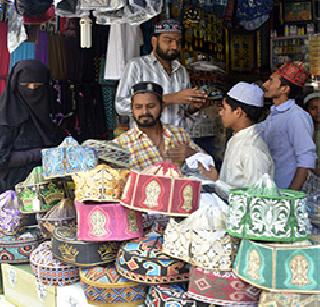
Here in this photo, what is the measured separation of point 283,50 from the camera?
22.4ft

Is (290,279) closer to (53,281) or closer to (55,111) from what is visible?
(53,281)

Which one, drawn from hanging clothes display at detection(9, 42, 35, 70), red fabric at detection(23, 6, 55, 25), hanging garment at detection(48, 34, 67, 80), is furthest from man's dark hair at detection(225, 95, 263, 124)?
hanging garment at detection(48, 34, 67, 80)

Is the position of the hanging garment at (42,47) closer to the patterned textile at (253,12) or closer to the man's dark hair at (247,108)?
the patterned textile at (253,12)

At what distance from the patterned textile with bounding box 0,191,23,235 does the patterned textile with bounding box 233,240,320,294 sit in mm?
1574

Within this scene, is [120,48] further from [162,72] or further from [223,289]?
[223,289]

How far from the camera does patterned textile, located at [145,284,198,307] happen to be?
208cm

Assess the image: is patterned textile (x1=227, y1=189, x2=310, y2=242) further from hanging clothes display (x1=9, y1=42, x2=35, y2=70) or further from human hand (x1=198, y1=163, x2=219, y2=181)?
hanging clothes display (x1=9, y1=42, x2=35, y2=70)

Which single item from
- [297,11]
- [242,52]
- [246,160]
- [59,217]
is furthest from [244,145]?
[297,11]

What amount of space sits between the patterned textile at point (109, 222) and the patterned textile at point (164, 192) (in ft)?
0.34

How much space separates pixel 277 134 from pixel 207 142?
185 cm

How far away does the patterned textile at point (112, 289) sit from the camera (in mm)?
2305

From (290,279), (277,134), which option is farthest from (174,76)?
(290,279)

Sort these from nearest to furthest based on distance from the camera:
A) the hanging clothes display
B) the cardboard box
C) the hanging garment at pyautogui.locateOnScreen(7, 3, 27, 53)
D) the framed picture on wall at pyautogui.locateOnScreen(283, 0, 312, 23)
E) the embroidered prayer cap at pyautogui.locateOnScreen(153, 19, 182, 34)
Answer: the cardboard box, the embroidered prayer cap at pyautogui.locateOnScreen(153, 19, 182, 34), the hanging garment at pyautogui.locateOnScreen(7, 3, 27, 53), the hanging clothes display, the framed picture on wall at pyautogui.locateOnScreen(283, 0, 312, 23)

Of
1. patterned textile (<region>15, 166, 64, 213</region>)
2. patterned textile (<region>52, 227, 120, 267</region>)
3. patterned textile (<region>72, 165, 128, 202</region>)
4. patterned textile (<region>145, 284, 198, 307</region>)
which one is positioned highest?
patterned textile (<region>72, 165, 128, 202</region>)
